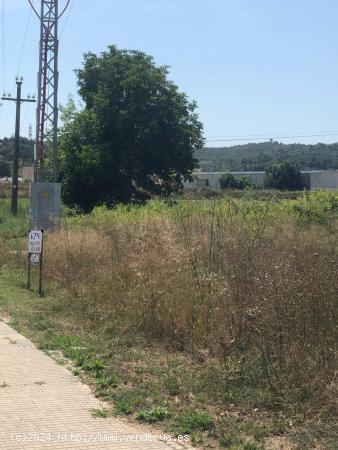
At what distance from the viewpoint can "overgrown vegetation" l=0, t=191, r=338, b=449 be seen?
5168 mm

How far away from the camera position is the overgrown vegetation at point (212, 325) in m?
5.17

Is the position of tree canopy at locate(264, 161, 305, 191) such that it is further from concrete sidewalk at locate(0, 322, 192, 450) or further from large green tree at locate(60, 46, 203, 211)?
→ concrete sidewalk at locate(0, 322, 192, 450)

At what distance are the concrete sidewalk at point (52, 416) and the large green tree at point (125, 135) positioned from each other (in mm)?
25144

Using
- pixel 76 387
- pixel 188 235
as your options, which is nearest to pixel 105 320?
pixel 188 235

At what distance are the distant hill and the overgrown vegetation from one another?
3034 inches

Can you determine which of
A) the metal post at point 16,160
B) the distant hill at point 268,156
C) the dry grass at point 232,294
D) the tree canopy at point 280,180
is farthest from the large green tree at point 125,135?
the distant hill at point 268,156

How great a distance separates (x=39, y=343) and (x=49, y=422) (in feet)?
9.88

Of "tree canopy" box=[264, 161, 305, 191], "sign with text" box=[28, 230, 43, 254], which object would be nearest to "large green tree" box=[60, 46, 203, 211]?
"tree canopy" box=[264, 161, 305, 191]

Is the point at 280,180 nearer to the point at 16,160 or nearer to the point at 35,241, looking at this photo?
the point at 35,241

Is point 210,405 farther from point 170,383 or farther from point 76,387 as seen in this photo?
point 76,387

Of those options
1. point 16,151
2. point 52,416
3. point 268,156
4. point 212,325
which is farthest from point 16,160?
point 268,156

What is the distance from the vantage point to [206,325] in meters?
7.31

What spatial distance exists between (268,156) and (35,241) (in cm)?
10437

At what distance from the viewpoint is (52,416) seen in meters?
5.16
